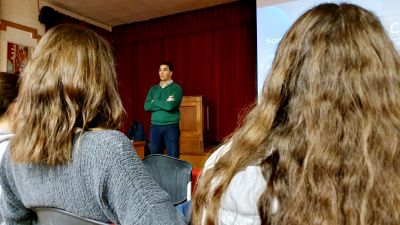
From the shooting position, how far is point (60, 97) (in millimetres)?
745

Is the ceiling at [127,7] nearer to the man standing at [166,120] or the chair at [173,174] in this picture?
the man standing at [166,120]

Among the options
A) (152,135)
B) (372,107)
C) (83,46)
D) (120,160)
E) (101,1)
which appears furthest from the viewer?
(101,1)

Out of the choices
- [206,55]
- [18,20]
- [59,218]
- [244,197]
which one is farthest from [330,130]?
[206,55]

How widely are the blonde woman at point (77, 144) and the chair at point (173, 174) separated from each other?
0.76 metres

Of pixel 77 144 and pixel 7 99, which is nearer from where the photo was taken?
pixel 77 144

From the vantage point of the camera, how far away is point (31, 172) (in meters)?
0.75

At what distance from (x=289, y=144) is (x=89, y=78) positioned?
486 millimetres

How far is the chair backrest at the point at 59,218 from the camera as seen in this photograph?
619 mm

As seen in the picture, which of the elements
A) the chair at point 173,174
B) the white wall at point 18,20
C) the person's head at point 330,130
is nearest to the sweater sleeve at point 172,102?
the chair at point 173,174

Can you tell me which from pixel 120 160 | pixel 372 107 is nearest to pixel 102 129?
pixel 120 160

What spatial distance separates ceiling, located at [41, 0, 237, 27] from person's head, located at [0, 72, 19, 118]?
3.38m

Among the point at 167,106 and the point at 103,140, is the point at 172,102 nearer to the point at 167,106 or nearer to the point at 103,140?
the point at 167,106

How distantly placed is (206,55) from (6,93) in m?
3.87

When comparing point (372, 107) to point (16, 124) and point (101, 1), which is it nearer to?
point (16, 124)
